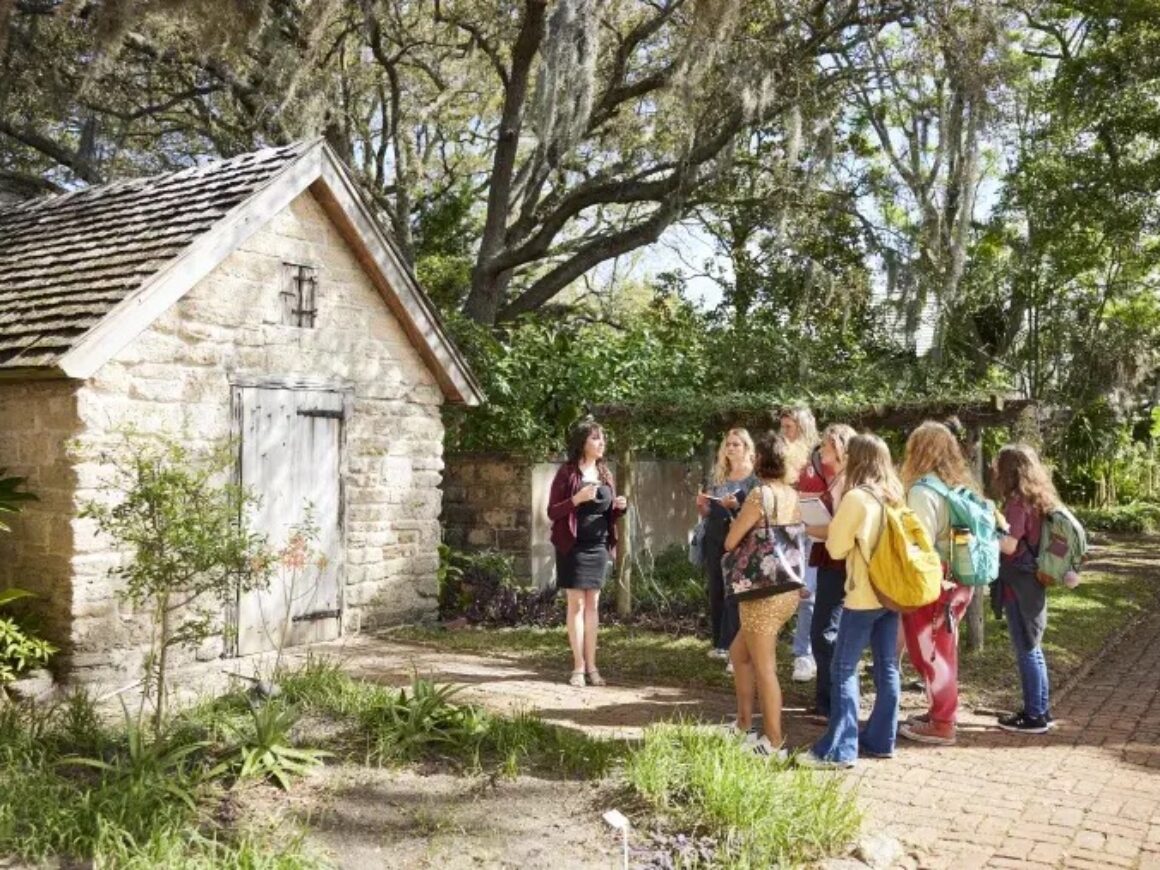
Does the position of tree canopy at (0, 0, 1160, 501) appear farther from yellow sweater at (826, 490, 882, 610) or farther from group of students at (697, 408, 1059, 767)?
yellow sweater at (826, 490, 882, 610)

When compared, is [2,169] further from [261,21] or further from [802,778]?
[802,778]

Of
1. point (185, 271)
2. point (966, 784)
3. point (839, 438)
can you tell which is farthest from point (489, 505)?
point (966, 784)

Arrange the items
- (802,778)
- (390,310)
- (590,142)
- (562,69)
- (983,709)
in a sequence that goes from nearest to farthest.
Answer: (802,778) < (983,709) < (390,310) < (562,69) < (590,142)

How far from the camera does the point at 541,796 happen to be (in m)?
4.87

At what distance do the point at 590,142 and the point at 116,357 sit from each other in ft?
38.2

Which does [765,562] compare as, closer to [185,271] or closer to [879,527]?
[879,527]

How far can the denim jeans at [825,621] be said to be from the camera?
6324 millimetres

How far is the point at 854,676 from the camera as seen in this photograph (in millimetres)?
5492

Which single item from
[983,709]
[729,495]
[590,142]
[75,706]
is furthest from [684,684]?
[590,142]

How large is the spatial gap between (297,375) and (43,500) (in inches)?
89.0

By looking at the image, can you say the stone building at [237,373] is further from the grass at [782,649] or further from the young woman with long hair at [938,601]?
the young woman with long hair at [938,601]

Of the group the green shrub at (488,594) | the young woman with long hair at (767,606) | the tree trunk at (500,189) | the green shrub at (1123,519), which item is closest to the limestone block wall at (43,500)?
the green shrub at (488,594)

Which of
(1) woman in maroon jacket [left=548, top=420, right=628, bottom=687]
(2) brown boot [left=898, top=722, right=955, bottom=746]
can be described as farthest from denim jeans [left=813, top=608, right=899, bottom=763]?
(1) woman in maroon jacket [left=548, top=420, right=628, bottom=687]

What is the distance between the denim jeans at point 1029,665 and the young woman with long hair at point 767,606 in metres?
1.61
